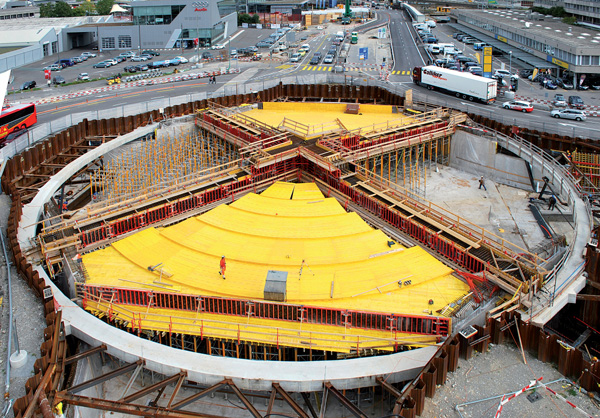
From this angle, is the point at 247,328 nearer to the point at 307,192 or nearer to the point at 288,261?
the point at 288,261

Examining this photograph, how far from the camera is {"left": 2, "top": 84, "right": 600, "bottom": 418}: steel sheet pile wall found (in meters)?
25.8

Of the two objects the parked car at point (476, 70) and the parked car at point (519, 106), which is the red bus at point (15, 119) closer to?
the parked car at point (519, 106)

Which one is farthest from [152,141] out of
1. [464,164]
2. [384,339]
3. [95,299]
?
[384,339]

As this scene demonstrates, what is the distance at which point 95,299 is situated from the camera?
33938 mm

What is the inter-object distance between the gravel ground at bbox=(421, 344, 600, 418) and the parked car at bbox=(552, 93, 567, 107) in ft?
172

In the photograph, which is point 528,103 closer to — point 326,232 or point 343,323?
point 326,232

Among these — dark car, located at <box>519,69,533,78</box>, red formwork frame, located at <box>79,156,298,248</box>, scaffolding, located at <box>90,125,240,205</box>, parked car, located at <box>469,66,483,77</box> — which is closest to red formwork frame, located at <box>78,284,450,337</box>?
red formwork frame, located at <box>79,156,298,248</box>

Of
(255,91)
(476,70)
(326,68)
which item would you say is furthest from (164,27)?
(476,70)

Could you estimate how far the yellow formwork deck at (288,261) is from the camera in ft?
112

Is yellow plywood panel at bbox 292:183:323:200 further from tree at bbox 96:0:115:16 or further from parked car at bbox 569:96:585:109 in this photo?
tree at bbox 96:0:115:16

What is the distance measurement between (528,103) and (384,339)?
5035 cm

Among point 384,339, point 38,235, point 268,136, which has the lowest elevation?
point 384,339

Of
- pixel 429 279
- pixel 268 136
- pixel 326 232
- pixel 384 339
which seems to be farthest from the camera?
pixel 268 136

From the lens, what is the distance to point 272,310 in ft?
107
